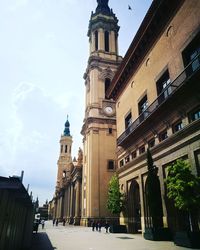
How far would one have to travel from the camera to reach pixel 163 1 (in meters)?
18.2

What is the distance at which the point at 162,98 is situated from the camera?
17953 millimetres

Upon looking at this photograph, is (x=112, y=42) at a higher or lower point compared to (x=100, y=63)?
higher

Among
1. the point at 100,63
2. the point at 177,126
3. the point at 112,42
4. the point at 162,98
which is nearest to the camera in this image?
the point at 177,126

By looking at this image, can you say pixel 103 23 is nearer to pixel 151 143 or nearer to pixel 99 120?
pixel 99 120

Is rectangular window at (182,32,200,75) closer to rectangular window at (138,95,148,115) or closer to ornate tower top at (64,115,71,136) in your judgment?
rectangular window at (138,95,148,115)

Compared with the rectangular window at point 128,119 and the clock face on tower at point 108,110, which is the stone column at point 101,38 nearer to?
the clock face on tower at point 108,110

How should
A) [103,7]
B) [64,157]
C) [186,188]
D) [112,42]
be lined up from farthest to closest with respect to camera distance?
[64,157] < [103,7] < [112,42] < [186,188]

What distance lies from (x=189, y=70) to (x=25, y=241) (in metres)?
14.9

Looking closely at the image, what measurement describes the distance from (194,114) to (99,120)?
1113 inches

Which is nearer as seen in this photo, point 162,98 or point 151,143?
point 162,98

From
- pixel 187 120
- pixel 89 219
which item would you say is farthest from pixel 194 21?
pixel 89 219

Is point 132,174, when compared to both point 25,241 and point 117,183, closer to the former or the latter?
point 117,183

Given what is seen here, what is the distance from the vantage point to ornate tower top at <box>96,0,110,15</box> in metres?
53.8

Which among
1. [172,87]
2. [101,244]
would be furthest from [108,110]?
[101,244]
